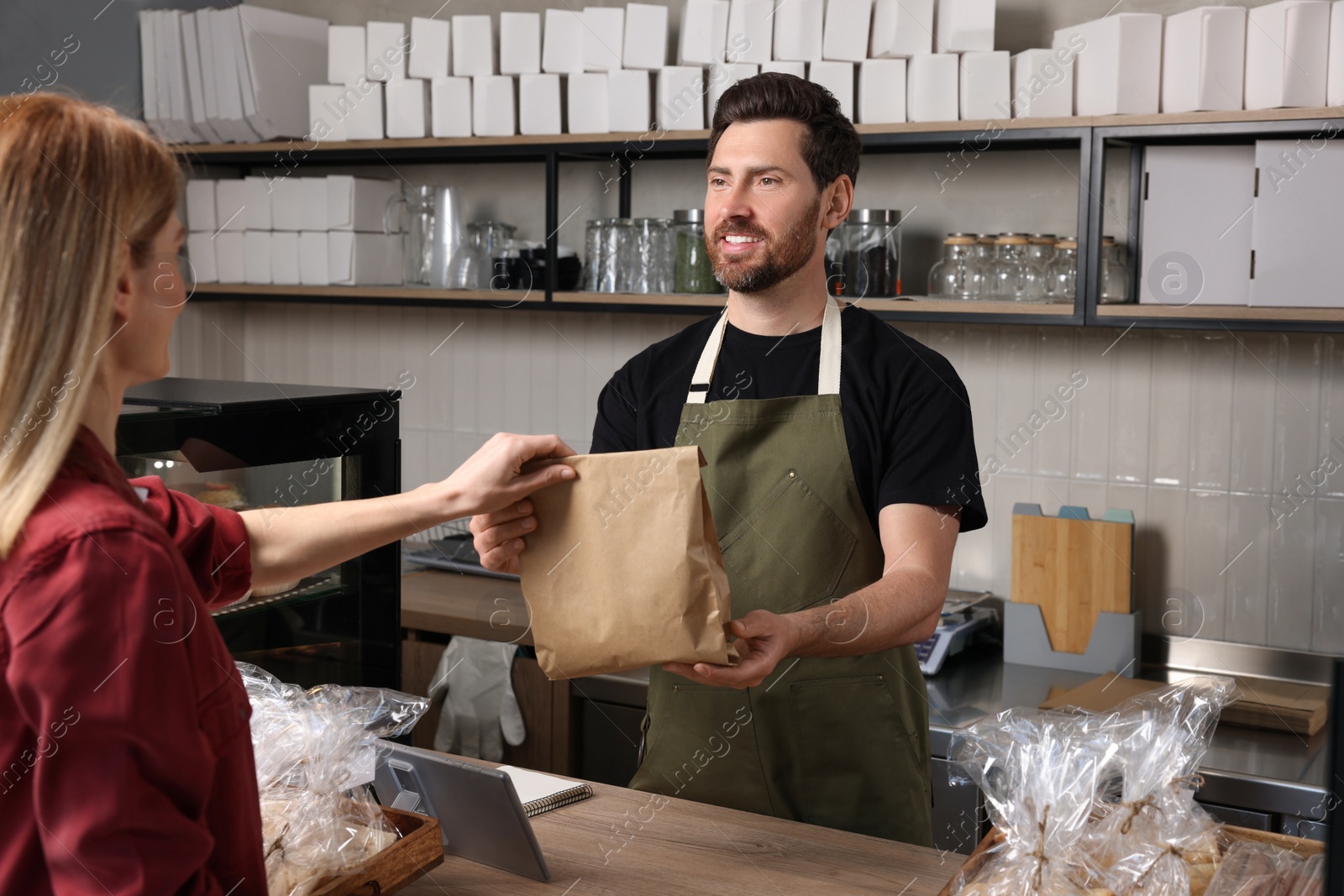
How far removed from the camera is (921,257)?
111 inches

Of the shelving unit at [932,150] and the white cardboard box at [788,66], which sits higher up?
the white cardboard box at [788,66]

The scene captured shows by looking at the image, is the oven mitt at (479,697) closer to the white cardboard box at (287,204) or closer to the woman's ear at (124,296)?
the white cardboard box at (287,204)

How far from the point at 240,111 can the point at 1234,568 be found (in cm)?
272

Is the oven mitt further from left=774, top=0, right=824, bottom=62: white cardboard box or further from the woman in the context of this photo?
the woman

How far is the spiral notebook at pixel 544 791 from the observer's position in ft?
4.75

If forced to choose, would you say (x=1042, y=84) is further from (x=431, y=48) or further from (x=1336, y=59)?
(x=431, y=48)

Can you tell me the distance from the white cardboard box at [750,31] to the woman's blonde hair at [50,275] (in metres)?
2.08

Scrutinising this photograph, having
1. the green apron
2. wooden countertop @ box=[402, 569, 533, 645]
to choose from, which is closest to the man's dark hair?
the green apron

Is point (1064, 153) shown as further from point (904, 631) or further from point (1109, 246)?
point (904, 631)

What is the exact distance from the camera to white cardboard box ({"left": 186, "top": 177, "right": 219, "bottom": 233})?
341cm

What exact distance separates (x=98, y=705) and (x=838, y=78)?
87.2 inches

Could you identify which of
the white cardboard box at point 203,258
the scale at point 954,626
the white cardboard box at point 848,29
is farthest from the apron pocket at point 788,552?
the white cardboard box at point 203,258

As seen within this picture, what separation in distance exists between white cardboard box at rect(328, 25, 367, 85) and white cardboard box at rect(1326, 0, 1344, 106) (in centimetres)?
223

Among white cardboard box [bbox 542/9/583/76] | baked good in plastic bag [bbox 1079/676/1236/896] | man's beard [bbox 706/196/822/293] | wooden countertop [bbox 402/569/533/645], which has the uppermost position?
white cardboard box [bbox 542/9/583/76]
